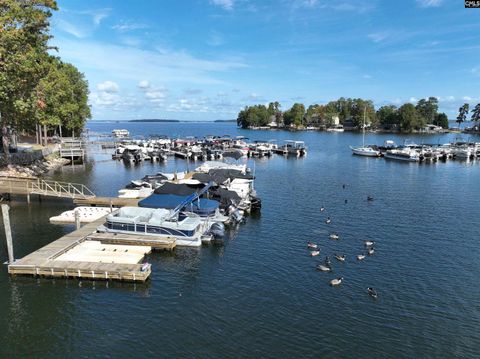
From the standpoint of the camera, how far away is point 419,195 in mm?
60094

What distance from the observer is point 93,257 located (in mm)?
30188

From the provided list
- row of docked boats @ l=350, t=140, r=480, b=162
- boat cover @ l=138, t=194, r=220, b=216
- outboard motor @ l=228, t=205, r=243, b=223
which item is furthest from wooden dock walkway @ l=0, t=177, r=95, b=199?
row of docked boats @ l=350, t=140, r=480, b=162

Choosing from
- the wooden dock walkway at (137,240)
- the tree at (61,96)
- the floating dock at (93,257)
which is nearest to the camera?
the floating dock at (93,257)

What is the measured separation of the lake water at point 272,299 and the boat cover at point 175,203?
3.96 metres

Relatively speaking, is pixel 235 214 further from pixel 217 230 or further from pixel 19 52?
pixel 19 52

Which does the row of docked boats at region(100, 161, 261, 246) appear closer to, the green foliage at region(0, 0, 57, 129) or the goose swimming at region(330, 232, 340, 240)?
the goose swimming at region(330, 232, 340, 240)

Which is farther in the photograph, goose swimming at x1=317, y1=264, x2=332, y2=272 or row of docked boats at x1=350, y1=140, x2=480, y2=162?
row of docked boats at x1=350, y1=140, x2=480, y2=162

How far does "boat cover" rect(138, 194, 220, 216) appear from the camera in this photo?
3869 cm

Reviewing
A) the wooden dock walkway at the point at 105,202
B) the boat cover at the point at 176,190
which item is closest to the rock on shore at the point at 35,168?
the wooden dock walkway at the point at 105,202

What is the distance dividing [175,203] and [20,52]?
29.0m

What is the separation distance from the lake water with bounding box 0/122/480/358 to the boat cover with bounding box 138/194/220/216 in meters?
3.96

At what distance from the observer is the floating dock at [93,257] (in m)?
27.8

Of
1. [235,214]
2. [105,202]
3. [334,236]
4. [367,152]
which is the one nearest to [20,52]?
[105,202]

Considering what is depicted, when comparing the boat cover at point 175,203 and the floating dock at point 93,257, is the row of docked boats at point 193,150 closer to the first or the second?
the boat cover at point 175,203
